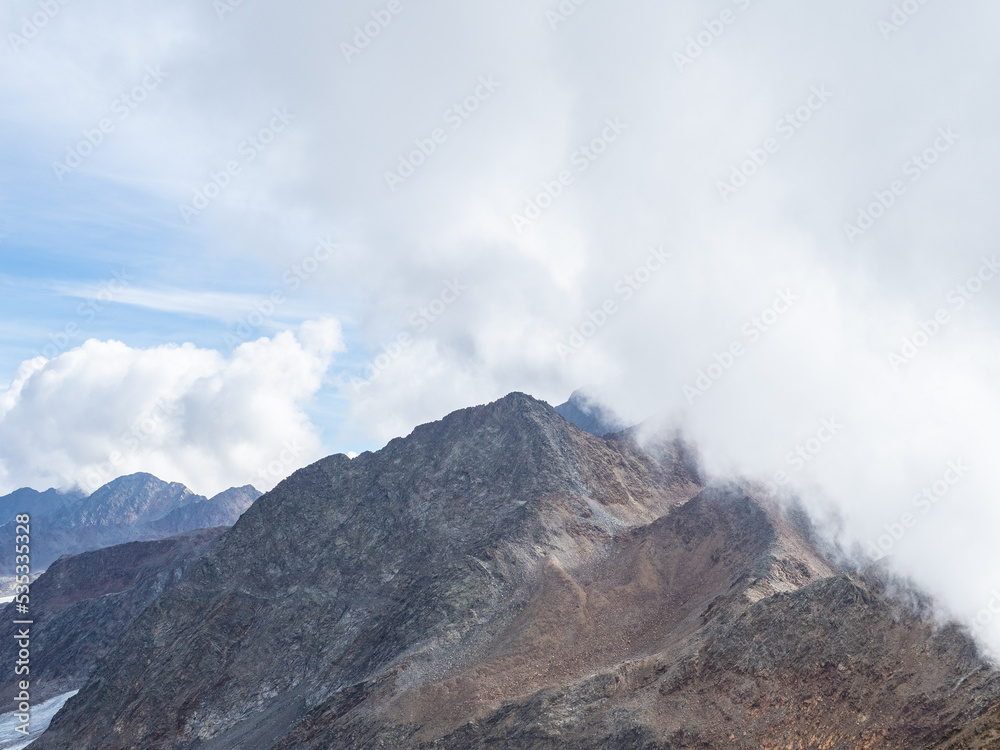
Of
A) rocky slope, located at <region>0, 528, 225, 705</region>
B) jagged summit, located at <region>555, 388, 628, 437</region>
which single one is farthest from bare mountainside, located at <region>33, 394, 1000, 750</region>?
jagged summit, located at <region>555, 388, 628, 437</region>

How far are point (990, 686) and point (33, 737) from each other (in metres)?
106

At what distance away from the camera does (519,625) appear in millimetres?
54562

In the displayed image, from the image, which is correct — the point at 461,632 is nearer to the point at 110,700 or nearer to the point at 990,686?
the point at 990,686

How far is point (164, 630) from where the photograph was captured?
73.4 meters

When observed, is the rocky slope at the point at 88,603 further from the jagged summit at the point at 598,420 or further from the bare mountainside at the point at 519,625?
the jagged summit at the point at 598,420

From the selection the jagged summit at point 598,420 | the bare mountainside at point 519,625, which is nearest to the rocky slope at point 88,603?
the bare mountainside at point 519,625

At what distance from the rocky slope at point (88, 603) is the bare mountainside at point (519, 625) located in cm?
3343

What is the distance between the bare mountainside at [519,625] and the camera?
35.0m

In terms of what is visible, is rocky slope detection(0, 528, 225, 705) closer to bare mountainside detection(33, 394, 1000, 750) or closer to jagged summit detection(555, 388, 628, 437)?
bare mountainside detection(33, 394, 1000, 750)

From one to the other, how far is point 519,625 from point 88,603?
116 metres

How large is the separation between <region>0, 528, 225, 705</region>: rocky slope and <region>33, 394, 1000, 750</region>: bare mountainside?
33426 mm

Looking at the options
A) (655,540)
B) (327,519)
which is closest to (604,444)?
(655,540)

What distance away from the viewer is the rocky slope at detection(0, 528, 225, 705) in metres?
111

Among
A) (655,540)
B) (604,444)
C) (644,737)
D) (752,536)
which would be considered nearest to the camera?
(644,737)
